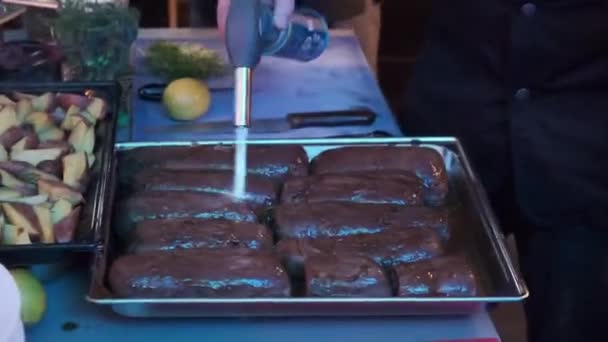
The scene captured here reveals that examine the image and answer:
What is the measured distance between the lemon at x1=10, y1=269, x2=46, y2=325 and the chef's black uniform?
687 millimetres

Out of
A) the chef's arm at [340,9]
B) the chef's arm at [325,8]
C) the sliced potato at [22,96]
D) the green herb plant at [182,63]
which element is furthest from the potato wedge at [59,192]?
the chef's arm at [340,9]

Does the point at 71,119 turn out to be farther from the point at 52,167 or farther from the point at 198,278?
the point at 198,278

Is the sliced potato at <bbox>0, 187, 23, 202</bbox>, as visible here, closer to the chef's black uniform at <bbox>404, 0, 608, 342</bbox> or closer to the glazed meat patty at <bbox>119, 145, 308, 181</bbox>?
the glazed meat patty at <bbox>119, 145, 308, 181</bbox>

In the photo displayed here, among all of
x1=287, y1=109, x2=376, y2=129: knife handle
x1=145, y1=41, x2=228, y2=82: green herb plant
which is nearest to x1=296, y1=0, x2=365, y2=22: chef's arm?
x1=145, y1=41, x2=228, y2=82: green herb plant

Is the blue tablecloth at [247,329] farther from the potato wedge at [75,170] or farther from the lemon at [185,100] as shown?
the lemon at [185,100]

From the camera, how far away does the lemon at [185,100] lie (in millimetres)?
1312

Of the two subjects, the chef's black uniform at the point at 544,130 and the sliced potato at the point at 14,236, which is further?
the chef's black uniform at the point at 544,130

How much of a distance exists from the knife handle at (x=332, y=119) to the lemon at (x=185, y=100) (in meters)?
0.13

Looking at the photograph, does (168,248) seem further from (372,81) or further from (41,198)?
(372,81)

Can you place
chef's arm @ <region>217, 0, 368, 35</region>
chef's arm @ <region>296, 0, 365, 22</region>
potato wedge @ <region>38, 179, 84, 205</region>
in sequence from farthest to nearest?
chef's arm @ <region>296, 0, 365, 22</region> → chef's arm @ <region>217, 0, 368, 35</region> → potato wedge @ <region>38, 179, 84, 205</region>

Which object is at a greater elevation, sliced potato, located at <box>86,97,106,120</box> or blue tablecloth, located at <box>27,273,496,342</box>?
sliced potato, located at <box>86,97,106,120</box>

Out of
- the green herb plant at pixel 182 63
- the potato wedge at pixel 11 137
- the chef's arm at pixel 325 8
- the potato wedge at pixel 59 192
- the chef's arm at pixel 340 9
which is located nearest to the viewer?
the potato wedge at pixel 59 192

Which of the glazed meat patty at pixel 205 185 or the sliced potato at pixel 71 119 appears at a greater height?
the sliced potato at pixel 71 119

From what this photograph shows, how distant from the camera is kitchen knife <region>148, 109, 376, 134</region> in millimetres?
1263
